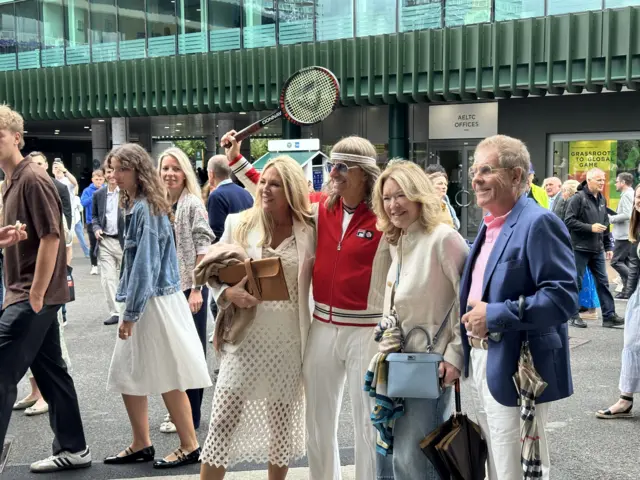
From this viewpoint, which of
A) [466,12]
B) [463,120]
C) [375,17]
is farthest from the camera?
[463,120]

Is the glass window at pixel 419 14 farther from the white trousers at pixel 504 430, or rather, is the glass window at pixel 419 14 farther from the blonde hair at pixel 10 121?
the white trousers at pixel 504 430

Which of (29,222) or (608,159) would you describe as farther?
(608,159)

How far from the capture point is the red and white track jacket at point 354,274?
3.98 meters

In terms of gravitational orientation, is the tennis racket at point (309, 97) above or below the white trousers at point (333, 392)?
above

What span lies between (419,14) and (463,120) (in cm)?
373

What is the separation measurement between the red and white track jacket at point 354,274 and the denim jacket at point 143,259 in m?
1.33

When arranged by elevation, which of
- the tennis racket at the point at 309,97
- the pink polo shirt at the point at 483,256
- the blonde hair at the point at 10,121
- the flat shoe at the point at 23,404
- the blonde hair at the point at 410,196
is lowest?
the flat shoe at the point at 23,404

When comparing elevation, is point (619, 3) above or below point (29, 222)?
above

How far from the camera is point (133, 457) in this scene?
525 cm

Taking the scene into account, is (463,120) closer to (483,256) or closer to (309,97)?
(309,97)

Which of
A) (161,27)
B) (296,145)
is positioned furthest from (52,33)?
(296,145)

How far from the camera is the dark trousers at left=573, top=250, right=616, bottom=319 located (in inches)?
404

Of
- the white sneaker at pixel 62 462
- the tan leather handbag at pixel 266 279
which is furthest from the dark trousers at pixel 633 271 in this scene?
Answer: the white sneaker at pixel 62 462

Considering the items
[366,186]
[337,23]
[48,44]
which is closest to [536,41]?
[337,23]
